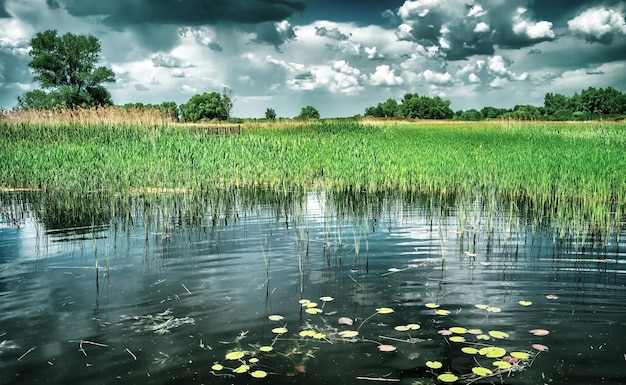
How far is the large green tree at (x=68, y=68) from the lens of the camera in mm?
53312

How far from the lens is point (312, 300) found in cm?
573

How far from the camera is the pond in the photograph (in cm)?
423

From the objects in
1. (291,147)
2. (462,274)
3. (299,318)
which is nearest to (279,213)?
(462,274)

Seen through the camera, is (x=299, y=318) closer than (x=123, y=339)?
No

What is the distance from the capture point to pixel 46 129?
2488 centimetres

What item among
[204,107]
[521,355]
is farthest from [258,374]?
[204,107]

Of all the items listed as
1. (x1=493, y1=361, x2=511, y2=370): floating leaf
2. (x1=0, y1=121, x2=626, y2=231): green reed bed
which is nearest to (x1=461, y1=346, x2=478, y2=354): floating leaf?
(x1=493, y1=361, x2=511, y2=370): floating leaf

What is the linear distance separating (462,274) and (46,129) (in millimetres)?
23782

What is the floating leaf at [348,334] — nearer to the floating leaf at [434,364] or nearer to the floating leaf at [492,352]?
the floating leaf at [434,364]

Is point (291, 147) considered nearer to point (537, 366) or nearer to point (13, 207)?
point (13, 207)

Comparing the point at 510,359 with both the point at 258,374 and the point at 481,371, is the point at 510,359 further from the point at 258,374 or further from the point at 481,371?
the point at 258,374

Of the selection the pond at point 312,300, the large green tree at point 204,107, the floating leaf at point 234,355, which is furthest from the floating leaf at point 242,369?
the large green tree at point 204,107

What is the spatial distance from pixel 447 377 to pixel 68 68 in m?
59.8

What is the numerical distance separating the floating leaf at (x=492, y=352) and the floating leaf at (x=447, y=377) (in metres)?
0.48
